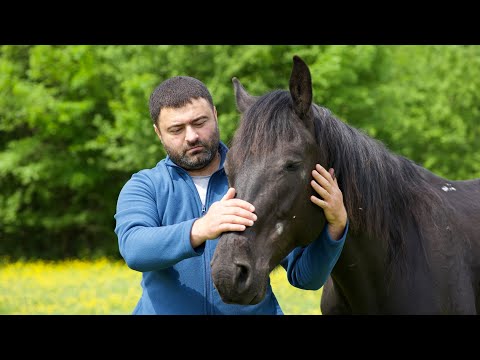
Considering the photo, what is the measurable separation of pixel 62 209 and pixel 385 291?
22.0 metres

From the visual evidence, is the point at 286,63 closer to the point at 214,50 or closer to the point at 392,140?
the point at 214,50

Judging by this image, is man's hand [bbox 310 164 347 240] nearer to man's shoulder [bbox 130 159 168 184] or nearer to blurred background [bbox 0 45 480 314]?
man's shoulder [bbox 130 159 168 184]

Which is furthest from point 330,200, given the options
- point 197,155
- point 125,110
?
point 125,110

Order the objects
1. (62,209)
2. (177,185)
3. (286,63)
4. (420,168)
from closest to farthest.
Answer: (177,185) < (420,168) < (286,63) < (62,209)

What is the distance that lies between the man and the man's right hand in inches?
1.6

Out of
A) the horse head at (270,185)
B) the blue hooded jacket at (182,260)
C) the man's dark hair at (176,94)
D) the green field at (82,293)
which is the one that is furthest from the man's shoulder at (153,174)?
the green field at (82,293)

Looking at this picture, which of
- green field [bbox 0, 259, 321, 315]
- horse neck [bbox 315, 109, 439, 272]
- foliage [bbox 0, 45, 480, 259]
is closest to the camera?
horse neck [bbox 315, 109, 439, 272]

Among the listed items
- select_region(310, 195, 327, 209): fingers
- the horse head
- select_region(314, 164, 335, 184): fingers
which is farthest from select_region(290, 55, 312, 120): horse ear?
select_region(310, 195, 327, 209): fingers

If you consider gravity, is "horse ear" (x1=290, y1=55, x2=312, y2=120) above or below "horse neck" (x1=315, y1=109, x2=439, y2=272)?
above

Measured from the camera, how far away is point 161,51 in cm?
1959

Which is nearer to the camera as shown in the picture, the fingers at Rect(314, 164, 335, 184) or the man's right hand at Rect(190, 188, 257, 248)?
the man's right hand at Rect(190, 188, 257, 248)

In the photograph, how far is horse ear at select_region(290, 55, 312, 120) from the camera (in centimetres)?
286

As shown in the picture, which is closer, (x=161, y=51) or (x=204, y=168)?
(x=204, y=168)

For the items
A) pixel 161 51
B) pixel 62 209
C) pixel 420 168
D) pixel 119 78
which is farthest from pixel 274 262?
pixel 62 209
